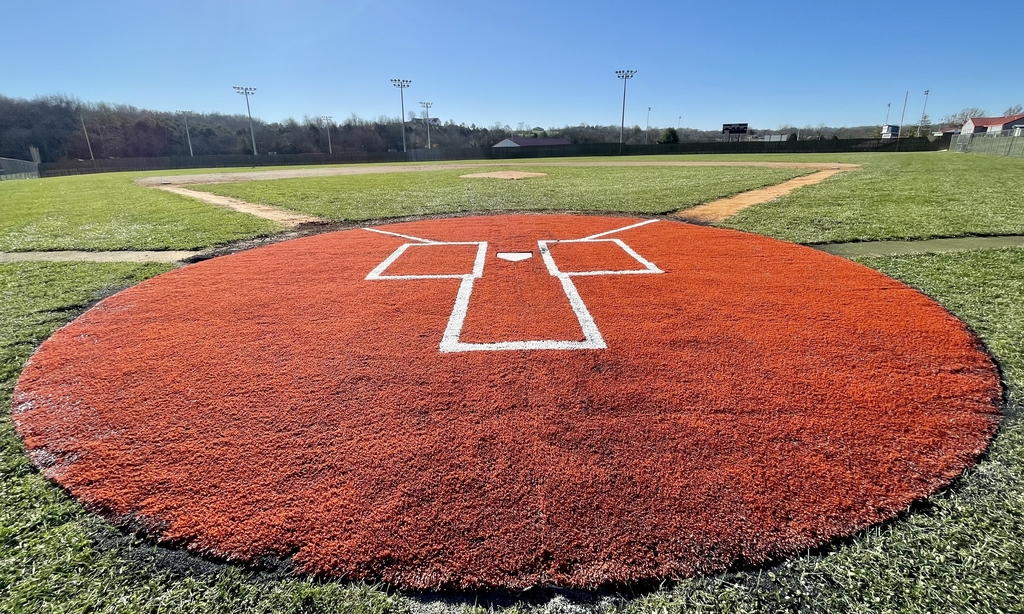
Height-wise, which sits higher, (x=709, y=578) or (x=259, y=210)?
(x=259, y=210)

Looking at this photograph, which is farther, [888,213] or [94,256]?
[888,213]

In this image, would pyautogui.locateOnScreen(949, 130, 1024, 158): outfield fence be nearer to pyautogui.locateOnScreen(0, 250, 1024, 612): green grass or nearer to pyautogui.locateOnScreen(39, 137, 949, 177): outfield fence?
pyautogui.locateOnScreen(39, 137, 949, 177): outfield fence

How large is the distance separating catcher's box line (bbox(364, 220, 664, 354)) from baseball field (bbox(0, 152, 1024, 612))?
0.11 ft

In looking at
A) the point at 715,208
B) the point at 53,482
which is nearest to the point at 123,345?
the point at 53,482

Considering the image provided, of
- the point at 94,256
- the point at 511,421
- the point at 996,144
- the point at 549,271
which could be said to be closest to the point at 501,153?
the point at 996,144

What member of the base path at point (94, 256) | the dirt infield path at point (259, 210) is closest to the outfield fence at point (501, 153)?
the dirt infield path at point (259, 210)

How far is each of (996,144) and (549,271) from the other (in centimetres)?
4399

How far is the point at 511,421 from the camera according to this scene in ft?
8.02

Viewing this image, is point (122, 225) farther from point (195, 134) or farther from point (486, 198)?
point (195, 134)

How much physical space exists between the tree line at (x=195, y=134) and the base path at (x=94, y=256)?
5947cm

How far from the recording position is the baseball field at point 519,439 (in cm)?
163

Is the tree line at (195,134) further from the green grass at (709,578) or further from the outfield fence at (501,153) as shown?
the green grass at (709,578)

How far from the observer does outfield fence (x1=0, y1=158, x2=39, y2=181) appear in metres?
34.2

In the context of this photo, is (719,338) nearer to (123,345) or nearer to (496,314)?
(496,314)
